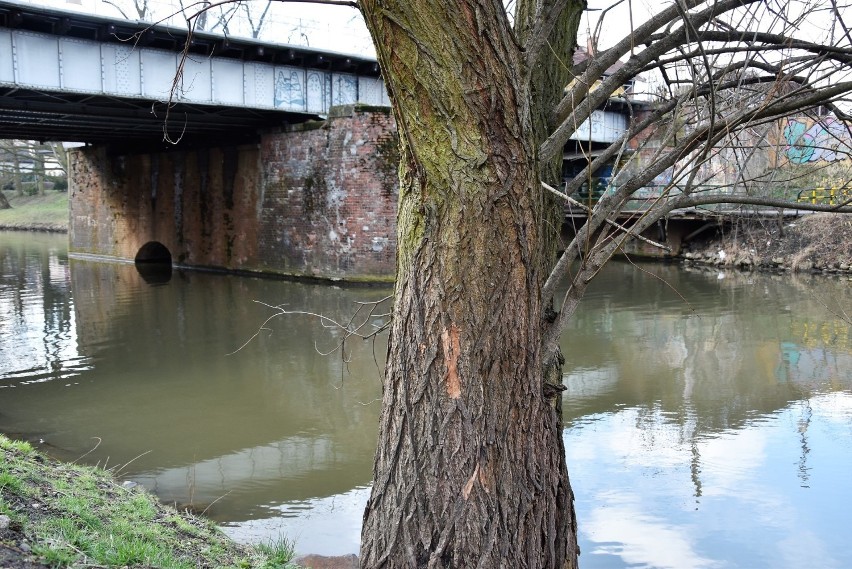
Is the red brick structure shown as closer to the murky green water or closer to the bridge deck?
the bridge deck

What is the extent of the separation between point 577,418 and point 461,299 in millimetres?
5917

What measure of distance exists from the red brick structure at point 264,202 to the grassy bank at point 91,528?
48.3 feet

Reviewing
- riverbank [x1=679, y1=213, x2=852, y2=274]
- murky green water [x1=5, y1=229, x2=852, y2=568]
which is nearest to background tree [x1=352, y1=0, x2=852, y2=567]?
murky green water [x1=5, y1=229, x2=852, y2=568]

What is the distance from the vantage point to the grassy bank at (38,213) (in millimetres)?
51375

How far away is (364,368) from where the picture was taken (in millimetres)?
11336

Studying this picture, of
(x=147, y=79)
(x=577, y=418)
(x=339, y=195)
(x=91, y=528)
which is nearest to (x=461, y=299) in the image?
(x=91, y=528)

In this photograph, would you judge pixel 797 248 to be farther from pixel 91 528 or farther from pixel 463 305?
pixel 91 528

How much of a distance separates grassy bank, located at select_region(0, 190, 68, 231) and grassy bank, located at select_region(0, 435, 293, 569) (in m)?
49.5

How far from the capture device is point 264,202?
2364 centimetres

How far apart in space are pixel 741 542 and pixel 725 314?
1095cm

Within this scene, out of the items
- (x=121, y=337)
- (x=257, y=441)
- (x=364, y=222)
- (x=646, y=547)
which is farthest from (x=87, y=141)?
(x=646, y=547)

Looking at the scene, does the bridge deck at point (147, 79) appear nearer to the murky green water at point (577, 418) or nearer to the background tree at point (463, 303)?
the murky green water at point (577, 418)

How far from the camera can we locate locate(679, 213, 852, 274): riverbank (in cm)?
2345

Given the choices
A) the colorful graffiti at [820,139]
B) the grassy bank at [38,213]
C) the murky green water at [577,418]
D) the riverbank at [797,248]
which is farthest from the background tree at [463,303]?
the grassy bank at [38,213]
